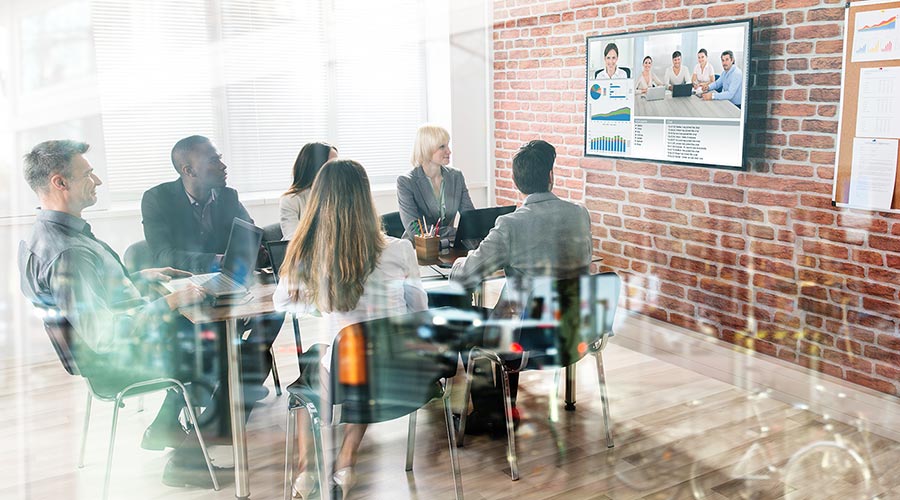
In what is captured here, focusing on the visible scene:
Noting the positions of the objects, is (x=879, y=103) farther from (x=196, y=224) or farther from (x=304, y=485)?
(x=196, y=224)

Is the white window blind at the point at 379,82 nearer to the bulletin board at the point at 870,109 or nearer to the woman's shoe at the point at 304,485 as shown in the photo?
the woman's shoe at the point at 304,485

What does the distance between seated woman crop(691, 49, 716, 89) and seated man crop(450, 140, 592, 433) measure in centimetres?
115

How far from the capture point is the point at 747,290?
3.57 metres

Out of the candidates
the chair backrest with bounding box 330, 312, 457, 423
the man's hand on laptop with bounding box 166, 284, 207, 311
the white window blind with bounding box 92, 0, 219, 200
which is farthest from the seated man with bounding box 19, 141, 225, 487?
the white window blind with bounding box 92, 0, 219, 200

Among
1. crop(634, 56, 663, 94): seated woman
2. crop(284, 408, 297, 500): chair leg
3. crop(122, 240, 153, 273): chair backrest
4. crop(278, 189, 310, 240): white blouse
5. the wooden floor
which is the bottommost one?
the wooden floor

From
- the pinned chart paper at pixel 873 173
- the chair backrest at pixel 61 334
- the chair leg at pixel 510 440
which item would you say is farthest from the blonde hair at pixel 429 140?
the chair backrest at pixel 61 334

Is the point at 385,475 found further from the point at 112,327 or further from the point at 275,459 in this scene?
the point at 112,327

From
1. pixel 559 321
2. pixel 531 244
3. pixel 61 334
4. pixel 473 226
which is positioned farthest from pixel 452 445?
pixel 61 334

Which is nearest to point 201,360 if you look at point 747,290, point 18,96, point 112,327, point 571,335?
point 112,327

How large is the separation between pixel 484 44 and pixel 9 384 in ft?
11.5

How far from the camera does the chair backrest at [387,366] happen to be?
2.10 metres

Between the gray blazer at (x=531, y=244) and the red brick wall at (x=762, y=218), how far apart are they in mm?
1091

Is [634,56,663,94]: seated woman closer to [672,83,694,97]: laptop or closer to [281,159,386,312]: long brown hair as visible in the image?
[672,83,694,97]: laptop

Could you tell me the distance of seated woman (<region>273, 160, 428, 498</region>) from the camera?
236 centimetres
